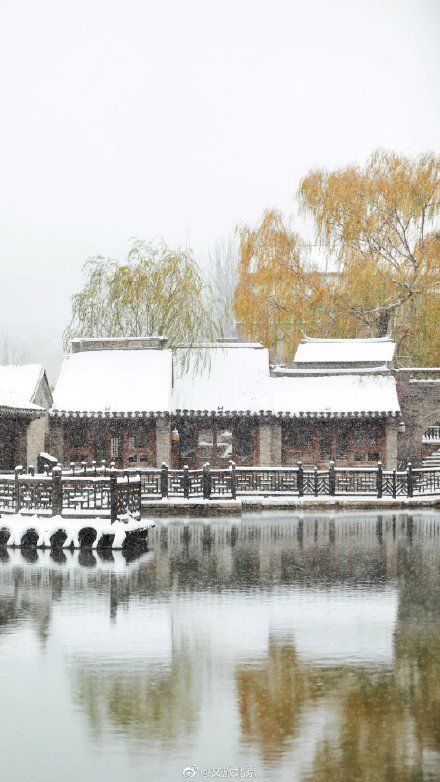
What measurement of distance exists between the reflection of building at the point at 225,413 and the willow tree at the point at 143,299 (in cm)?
572

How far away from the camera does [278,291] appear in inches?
1750

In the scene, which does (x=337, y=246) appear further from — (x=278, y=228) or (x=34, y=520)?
(x=34, y=520)

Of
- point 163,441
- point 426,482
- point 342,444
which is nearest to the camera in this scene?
point 426,482

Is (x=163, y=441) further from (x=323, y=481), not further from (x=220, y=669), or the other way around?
(x=220, y=669)

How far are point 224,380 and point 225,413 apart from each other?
83.7 inches

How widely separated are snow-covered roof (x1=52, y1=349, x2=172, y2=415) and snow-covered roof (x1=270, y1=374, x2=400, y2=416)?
3739 mm

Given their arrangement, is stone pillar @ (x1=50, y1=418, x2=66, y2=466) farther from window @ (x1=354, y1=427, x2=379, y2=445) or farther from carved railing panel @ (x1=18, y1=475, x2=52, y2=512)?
carved railing panel @ (x1=18, y1=475, x2=52, y2=512)

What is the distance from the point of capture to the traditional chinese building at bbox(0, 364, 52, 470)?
29.8 meters

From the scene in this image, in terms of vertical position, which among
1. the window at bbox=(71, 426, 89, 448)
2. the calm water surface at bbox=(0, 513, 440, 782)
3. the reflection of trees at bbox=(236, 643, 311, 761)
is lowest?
the calm water surface at bbox=(0, 513, 440, 782)

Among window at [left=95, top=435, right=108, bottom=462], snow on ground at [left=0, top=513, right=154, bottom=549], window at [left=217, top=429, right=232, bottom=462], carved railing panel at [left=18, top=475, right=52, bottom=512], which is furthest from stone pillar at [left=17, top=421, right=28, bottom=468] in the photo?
snow on ground at [left=0, top=513, right=154, bottom=549]

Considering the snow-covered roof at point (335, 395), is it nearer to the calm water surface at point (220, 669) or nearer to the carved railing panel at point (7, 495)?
the carved railing panel at point (7, 495)

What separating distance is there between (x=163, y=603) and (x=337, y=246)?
32.5 meters

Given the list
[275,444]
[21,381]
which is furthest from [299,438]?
[21,381]

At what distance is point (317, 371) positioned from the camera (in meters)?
37.6
